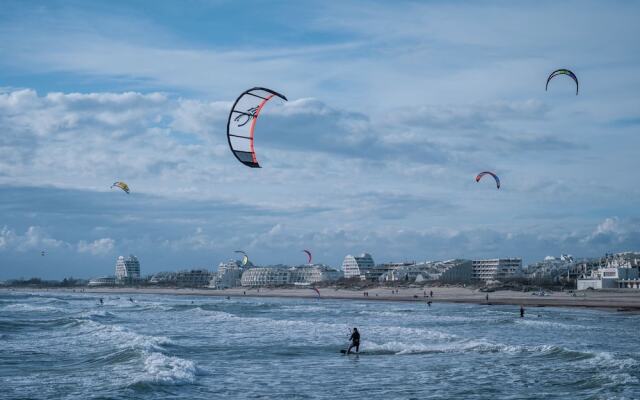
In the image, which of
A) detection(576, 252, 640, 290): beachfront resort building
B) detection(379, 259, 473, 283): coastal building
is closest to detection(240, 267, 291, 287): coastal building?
detection(379, 259, 473, 283): coastal building

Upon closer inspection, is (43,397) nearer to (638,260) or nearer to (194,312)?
(194,312)

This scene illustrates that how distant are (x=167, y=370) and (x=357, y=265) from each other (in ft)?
385

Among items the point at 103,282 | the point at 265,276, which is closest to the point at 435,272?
the point at 265,276

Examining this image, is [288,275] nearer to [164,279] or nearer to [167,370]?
[164,279]

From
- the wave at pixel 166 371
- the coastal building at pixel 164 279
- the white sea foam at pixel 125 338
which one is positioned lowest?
the wave at pixel 166 371

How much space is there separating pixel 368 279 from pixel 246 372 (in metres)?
105

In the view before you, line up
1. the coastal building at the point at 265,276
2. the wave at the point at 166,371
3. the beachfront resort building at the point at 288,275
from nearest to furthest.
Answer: the wave at the point at 166,371, the beachfront resort building at the point at 288,275, the coastal building at the point at 265,276

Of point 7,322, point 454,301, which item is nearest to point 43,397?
point 7,322

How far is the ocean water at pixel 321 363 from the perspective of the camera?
1513cm

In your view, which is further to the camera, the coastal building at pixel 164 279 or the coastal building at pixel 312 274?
the coastal building at pixel 164 279

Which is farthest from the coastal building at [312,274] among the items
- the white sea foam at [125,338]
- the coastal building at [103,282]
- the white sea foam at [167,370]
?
the white sea foam at [167,370]

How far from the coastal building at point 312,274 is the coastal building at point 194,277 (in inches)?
991

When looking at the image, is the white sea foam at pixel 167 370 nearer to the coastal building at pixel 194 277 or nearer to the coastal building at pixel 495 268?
the coastal building at pixel 495 268

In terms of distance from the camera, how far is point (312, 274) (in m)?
135
